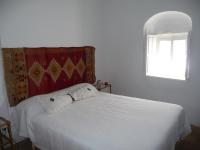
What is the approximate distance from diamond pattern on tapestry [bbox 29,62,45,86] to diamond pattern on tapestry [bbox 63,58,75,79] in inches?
18.6

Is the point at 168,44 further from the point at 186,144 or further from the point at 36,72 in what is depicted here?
the point at 36,72

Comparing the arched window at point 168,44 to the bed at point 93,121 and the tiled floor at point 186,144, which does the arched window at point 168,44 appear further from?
the bed at point 93,121

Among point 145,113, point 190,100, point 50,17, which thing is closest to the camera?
point 145,113

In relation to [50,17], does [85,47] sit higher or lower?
lower

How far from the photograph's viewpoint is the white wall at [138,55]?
2.84m

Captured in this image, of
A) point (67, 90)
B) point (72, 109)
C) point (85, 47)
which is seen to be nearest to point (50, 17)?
point (85, 47)

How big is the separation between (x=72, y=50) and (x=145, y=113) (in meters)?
1.73

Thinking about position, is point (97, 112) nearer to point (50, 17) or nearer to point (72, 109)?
point (72, 109)

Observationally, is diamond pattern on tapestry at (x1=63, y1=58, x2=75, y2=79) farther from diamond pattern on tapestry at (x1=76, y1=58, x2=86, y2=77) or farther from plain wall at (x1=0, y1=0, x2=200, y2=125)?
plain wall at (x1=0, y1=0, x2=200, y2=125)

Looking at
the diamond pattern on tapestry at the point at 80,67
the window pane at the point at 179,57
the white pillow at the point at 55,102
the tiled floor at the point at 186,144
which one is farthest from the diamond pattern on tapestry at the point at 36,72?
the window pane at the point at 179,57

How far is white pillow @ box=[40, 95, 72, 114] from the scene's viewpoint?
2.23 metres

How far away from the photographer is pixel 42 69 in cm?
258

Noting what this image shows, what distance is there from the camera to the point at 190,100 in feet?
9.78

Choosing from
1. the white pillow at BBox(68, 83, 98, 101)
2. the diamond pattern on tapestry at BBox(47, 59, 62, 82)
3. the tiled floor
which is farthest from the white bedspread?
the diamond pattern on tapestry at BBox(47, 59, 62, 82)
